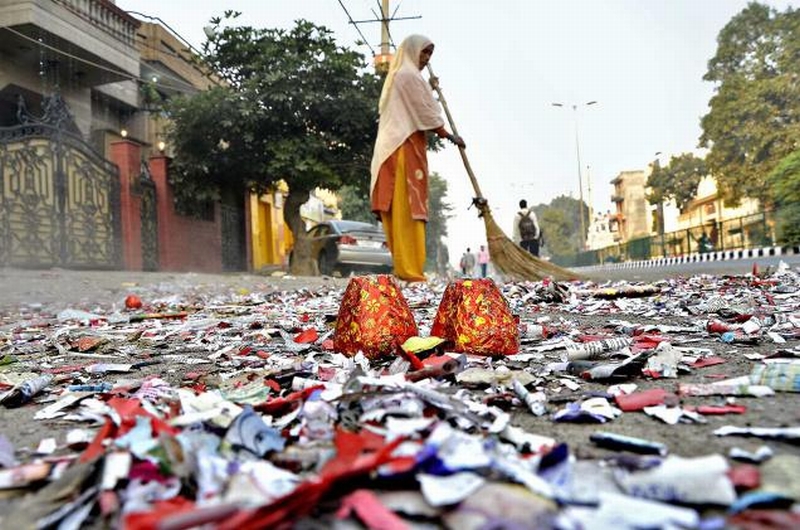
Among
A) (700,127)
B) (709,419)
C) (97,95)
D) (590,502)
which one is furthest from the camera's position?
(700,127)

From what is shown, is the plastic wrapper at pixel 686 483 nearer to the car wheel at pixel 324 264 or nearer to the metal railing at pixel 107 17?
the metal railing at pixel 107 17

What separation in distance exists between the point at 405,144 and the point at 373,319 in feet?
8.67

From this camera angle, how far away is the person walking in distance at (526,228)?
1116 centimetres

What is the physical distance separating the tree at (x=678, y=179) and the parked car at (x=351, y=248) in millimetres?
29519

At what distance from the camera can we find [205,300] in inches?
257

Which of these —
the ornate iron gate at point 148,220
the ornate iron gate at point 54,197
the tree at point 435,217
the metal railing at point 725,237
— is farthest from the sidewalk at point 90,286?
the tree at point 435,217

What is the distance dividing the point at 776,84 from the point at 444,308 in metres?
22.7

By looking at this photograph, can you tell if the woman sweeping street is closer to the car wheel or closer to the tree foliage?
the car wheel

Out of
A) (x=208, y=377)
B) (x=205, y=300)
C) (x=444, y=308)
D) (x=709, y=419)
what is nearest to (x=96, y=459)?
(x=208, y=377)

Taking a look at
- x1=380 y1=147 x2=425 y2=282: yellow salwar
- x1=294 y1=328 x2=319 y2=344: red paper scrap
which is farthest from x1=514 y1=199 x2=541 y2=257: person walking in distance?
x1=294 y1=328 x2=319 y2=344: red paper scrap

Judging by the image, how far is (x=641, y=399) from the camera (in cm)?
157

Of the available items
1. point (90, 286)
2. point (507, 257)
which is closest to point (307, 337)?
point (507, 257)

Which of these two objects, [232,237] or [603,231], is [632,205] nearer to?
[603,231]

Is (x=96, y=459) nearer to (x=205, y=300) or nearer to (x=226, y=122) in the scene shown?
(x=205, y=300)
